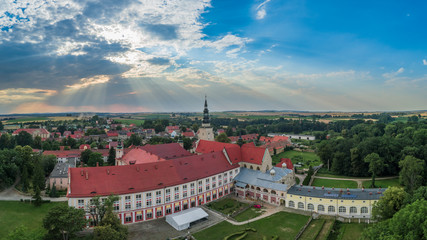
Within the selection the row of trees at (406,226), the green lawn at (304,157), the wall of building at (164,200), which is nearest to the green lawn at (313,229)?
the row of trees at (406,226)

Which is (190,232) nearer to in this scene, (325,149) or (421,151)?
(325,149)

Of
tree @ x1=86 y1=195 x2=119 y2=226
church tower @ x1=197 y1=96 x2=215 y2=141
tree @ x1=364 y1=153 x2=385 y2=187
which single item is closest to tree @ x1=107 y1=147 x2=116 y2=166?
church tower @ x1=197 y1=96 x2=215 y2=141

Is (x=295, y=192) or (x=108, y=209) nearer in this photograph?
(x=108, y=209)

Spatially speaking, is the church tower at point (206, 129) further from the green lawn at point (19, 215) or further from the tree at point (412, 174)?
the tree at point (412, 174)

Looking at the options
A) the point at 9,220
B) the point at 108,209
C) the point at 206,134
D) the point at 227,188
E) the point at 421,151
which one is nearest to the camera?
the point at 108,209

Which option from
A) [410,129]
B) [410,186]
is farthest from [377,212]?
[410,129]

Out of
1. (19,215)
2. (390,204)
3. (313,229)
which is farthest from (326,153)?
(19,215)

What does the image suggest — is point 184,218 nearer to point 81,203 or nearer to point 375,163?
point 81,203
